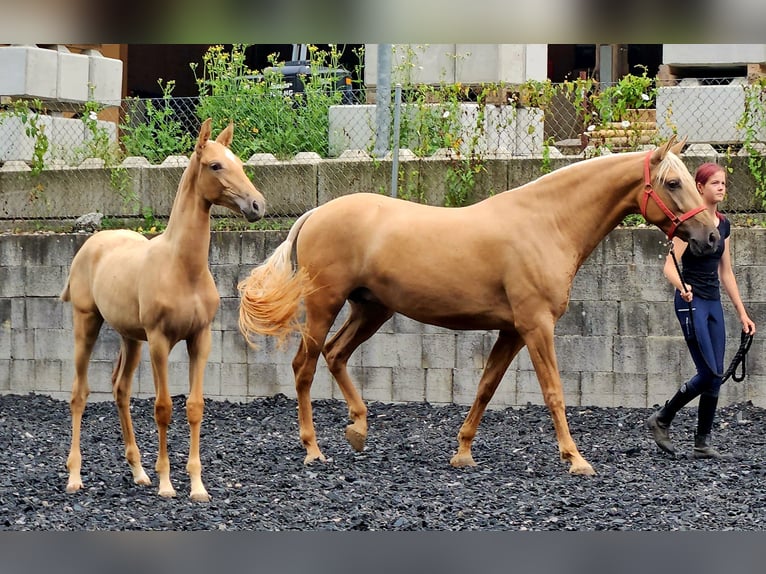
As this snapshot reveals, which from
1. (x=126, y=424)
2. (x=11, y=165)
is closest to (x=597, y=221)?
(x=126, y=424)

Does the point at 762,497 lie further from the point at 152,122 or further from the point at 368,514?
the point at 152,122

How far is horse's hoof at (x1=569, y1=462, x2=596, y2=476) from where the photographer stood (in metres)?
6.18

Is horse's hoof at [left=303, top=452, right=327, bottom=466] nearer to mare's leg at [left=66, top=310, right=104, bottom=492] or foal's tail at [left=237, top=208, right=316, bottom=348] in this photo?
foal's tail at [left=237, top=208, right=316, bottom=348]

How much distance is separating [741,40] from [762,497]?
5.17m

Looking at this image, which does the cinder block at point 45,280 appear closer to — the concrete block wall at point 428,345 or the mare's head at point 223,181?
the concrete block wall at point 428,345

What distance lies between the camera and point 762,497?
18.2 feet

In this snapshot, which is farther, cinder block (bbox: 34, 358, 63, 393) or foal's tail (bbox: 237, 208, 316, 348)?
cinder block (bbox: 34, 358, 63, 393)

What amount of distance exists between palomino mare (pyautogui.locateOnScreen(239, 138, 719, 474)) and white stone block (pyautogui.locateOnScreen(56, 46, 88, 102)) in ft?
16.7

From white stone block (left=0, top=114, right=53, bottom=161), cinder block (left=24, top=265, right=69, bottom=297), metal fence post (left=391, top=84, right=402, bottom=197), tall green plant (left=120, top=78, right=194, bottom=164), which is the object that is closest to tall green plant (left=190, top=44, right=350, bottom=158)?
tall green plant (left=120, top=78, right=194, bottom=164)

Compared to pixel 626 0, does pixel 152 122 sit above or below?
above

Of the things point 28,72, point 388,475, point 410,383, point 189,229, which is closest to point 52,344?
point 28,72

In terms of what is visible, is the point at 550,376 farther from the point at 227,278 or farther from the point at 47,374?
the point at 47,374

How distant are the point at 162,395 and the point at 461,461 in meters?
2.03

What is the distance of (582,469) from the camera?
20.4 ft
